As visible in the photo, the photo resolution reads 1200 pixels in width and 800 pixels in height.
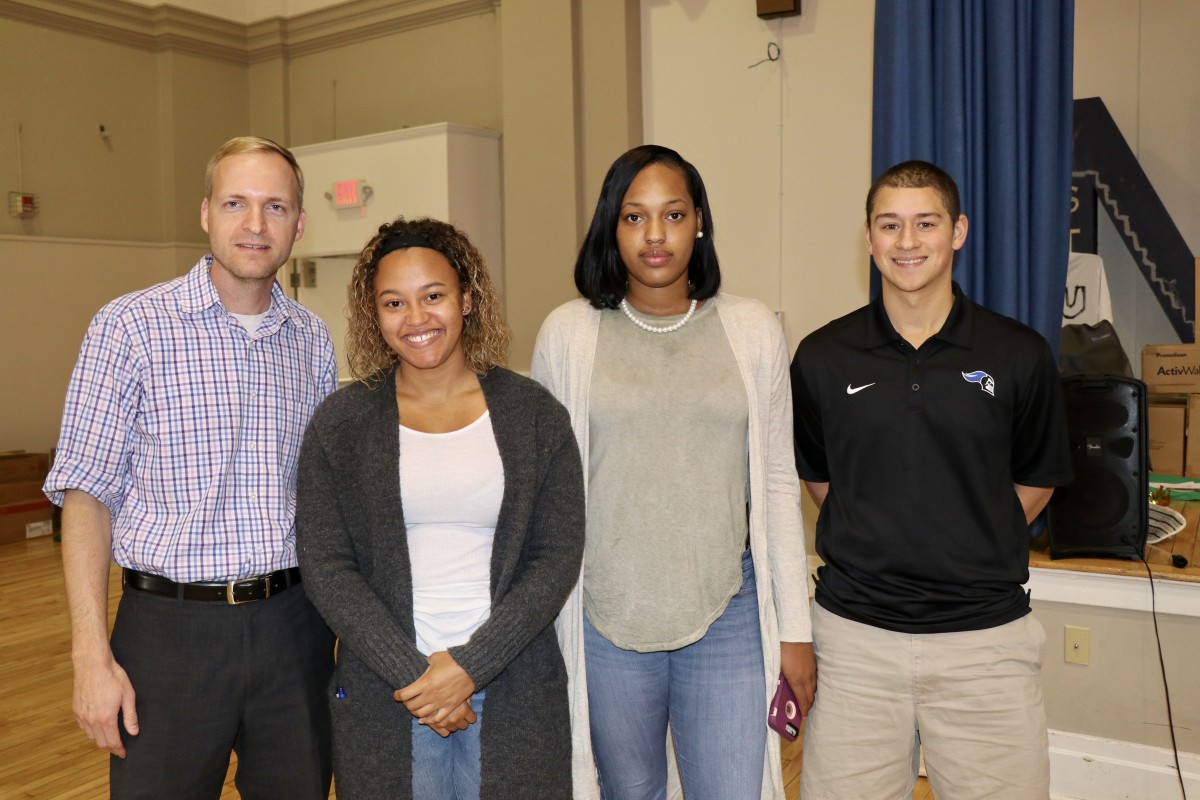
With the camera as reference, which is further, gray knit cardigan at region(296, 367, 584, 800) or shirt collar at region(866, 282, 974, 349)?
shirt collar at region(866, 282, 974, 349)

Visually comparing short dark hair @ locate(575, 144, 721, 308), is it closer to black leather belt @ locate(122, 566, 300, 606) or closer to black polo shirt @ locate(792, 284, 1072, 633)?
black polo shirt @ locate(792, 284, 1072, 633)

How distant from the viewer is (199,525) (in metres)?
1.65

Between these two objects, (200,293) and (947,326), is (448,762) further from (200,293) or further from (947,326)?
(947,326)

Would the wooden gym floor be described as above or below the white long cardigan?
below

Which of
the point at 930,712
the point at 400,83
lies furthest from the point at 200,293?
the point at 400,83

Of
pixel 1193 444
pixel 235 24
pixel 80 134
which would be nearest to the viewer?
pixel 1193 444

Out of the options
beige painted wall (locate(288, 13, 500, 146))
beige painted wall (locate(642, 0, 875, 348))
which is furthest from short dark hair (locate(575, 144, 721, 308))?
Result: beige painted wall (locate(288, 13, 500, 146))

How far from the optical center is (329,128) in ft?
22.6

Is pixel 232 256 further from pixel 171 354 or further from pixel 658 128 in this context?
pixel 658 128

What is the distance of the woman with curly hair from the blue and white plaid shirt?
15 centimetres

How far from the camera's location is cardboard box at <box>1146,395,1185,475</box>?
13.3 ft

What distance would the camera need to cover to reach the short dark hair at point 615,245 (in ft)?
5.76

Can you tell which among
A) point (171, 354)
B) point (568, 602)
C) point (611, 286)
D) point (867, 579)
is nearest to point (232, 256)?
point (171, 354)

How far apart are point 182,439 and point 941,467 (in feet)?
4.30
